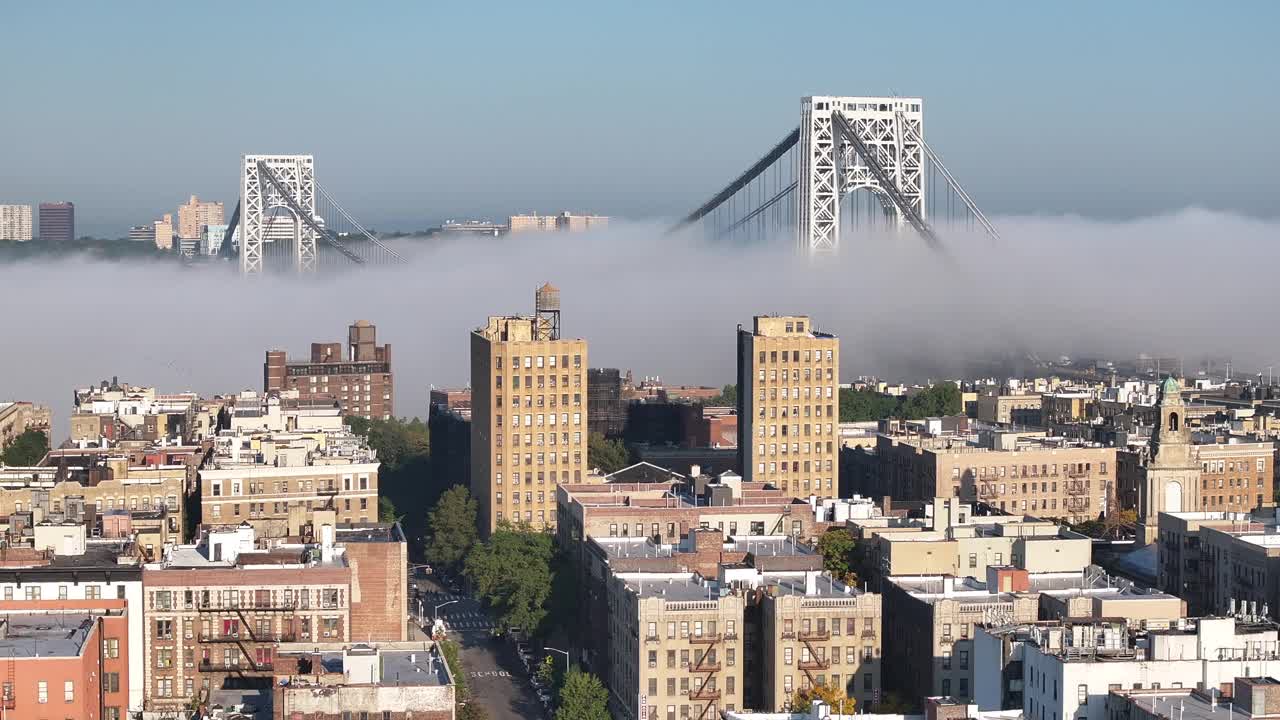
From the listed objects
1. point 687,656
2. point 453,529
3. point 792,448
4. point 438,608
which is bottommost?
point 438,608

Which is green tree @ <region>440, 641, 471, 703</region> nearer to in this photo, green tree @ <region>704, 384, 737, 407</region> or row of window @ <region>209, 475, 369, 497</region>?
row of window @ <region>209, 475, 369, 497</region>

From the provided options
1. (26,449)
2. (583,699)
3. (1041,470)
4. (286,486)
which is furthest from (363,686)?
(26,449)

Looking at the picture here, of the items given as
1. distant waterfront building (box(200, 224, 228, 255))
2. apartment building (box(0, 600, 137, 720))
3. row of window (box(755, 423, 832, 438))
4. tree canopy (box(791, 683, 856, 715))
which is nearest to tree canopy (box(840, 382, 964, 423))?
row of window (box(755, 423, 832, 438))

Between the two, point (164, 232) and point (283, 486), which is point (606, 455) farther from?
point (164, 232)

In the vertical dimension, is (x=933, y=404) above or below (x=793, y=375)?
below

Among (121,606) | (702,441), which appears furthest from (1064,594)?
(702,441)

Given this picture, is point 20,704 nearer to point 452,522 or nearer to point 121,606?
point 121,606

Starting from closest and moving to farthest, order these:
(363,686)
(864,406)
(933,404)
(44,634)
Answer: (363,686) < (44,634) < (933,404) < (864,406)

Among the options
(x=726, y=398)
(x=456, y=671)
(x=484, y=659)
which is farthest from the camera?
(x=726, y=398)
